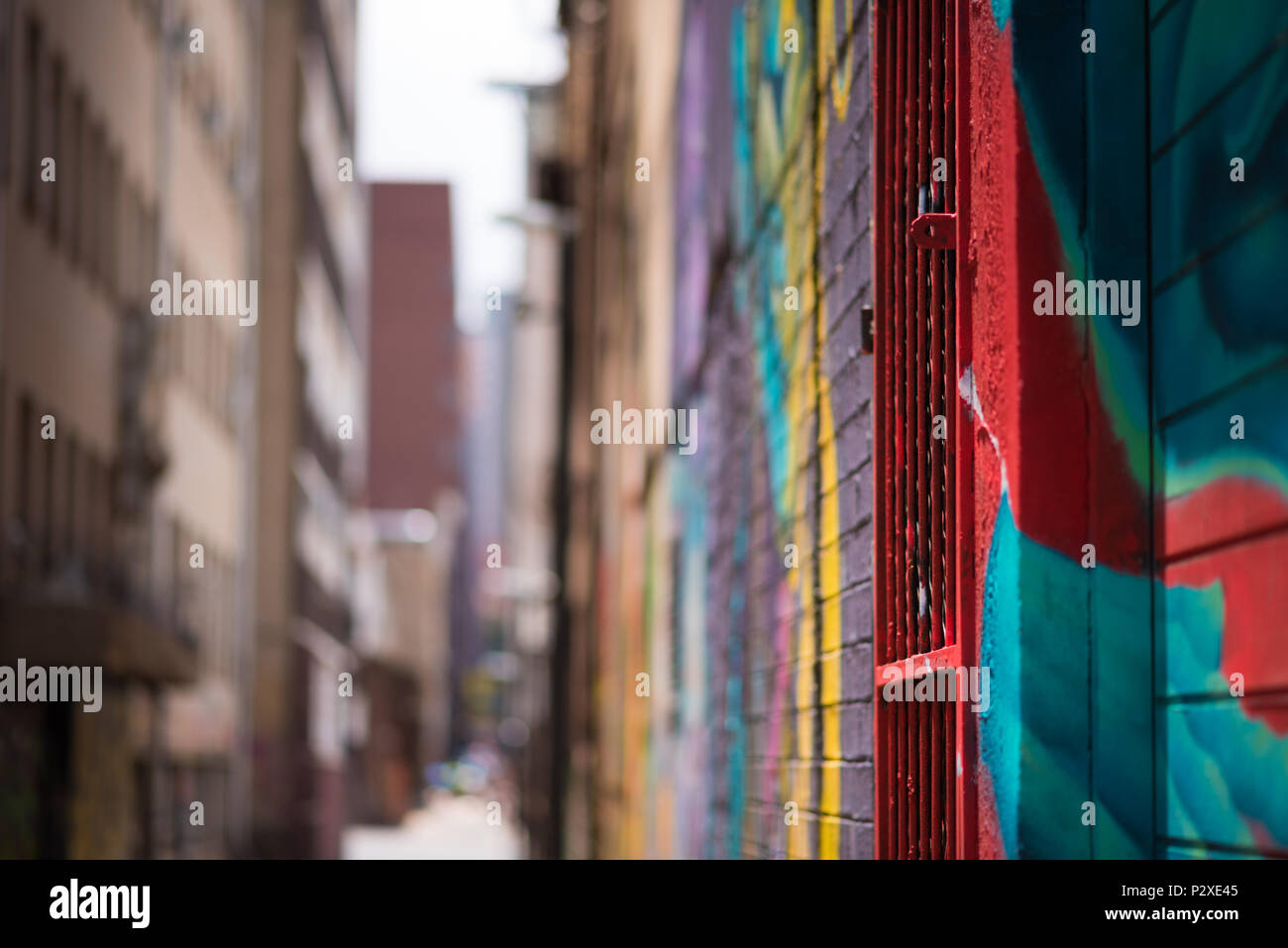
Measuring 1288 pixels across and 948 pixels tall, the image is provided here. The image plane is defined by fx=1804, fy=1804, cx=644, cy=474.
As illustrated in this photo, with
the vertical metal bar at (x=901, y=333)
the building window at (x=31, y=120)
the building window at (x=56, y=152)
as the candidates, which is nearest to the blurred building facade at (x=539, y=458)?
the building window at (x=56, y=152)

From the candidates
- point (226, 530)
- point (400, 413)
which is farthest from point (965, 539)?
point (400, 413)

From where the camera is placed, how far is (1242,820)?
288 cm

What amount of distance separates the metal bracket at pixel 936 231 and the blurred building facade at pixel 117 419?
41.9 feet

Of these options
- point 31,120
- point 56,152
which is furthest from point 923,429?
point 56,152

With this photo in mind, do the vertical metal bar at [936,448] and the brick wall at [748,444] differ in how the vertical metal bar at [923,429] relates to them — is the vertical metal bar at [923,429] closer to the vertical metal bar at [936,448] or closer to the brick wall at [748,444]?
the vertical metal bar at [936,448]

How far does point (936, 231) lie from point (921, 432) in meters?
0.45

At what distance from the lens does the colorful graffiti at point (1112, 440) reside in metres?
3.03

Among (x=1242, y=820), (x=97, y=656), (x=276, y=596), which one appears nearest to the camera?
(x=1242, y=820)

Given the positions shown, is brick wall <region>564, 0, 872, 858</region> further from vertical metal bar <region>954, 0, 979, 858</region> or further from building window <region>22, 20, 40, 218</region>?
building window <region>22, 20, 40, 218</region>

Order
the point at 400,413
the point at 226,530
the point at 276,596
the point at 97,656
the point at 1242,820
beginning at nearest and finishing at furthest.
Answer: the point at 1242,820
the point at 97,656
the point at 226,530
the point at 276,596
the point at 400,413
